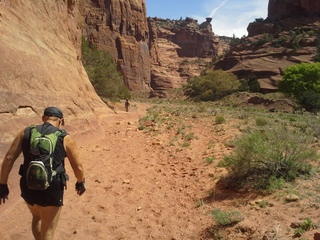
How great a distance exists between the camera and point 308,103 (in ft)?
89.5

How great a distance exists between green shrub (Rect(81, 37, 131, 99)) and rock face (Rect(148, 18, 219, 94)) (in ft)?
197

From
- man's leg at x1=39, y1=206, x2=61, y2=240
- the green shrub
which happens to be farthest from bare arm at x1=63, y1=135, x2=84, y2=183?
the green shrub

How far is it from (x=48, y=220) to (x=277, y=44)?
6037cm

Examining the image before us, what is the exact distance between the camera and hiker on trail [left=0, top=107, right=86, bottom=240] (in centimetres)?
294

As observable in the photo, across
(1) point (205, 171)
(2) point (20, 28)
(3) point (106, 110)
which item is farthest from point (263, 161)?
(3) point (106, 110)

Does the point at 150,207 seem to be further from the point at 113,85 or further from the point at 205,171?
the point at 113,85

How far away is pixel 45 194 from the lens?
307 centimetres

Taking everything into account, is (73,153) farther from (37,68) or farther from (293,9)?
(293,9)

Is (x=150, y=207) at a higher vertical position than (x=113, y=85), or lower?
lower

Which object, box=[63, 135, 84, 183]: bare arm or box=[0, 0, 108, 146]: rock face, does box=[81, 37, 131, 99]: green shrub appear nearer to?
box=[0, 0, 108, 146]: rock face

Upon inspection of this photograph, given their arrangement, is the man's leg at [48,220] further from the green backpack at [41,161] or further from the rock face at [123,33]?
the rock face at [123,33]

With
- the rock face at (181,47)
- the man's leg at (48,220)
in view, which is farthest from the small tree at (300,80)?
the rock face at (181,47)

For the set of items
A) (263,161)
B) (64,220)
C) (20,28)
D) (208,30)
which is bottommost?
(64,220)

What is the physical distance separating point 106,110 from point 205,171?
8.52 m
